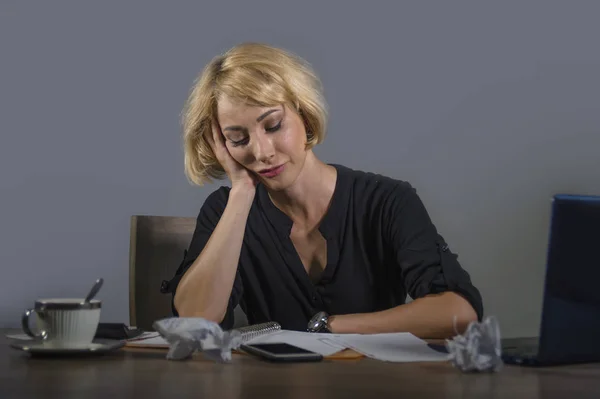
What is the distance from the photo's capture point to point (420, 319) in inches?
61.1

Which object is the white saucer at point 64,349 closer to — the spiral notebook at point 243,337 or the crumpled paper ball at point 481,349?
the spiral notebook at point 243,337

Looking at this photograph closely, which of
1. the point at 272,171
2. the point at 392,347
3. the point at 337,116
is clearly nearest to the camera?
the point at 392,347

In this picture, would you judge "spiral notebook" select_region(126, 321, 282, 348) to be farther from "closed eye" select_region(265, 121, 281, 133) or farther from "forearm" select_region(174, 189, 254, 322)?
"closed eye" select_region(265, 121, 281, 133)

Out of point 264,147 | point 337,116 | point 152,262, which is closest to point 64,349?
point 264,147

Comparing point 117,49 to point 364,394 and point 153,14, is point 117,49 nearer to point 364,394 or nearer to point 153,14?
point 153,14

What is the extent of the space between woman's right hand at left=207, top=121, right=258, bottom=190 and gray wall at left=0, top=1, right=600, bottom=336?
1.10m

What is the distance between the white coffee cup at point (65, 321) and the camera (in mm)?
1147

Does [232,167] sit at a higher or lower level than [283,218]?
higher

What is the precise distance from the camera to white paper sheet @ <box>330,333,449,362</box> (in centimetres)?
115

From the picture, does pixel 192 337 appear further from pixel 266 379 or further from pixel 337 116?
pixel 337 116

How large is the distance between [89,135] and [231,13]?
2.34 ft

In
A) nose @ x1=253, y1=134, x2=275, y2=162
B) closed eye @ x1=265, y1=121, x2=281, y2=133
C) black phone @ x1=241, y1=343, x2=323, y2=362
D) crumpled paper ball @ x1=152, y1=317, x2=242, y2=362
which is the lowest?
black phone @ x1=241, y1=343, x2=323, y2=362

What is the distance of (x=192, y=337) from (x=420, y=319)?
1.89 feet

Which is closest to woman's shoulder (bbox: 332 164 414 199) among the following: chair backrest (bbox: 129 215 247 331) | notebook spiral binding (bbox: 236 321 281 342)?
chair backrest (bbox: 129 215 247 331)
